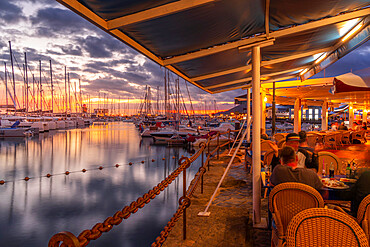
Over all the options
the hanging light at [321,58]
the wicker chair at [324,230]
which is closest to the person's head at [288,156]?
the wicker chair at [324,230]

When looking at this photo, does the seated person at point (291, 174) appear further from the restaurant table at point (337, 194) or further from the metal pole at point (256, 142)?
the metal pole at point (256, 142)

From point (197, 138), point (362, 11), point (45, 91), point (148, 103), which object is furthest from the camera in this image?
point (148, 103)

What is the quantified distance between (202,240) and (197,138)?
22051 mm

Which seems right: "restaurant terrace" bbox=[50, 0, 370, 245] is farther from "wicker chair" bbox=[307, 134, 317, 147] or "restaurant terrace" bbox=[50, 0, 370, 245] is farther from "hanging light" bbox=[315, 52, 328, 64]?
"wicker chair" bbox=[307, 134, 317, 147]

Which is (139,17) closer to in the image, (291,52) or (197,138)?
(291,52)

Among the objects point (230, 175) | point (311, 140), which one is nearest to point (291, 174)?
point (230, 175)

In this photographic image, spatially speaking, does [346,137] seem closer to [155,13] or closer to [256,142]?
[256,142]

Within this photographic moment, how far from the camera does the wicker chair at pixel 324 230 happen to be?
2008mm

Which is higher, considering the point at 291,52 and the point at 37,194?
the point at 291,52

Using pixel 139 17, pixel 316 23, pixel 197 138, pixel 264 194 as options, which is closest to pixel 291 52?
pixel 316 23

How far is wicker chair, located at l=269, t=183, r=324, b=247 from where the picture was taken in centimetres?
289

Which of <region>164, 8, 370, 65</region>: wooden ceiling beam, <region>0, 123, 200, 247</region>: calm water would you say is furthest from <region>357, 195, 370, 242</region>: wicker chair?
<region>0, 123, 200, 247</region>: calm water

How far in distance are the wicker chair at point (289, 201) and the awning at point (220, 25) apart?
255cm

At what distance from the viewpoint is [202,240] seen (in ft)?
13.4
